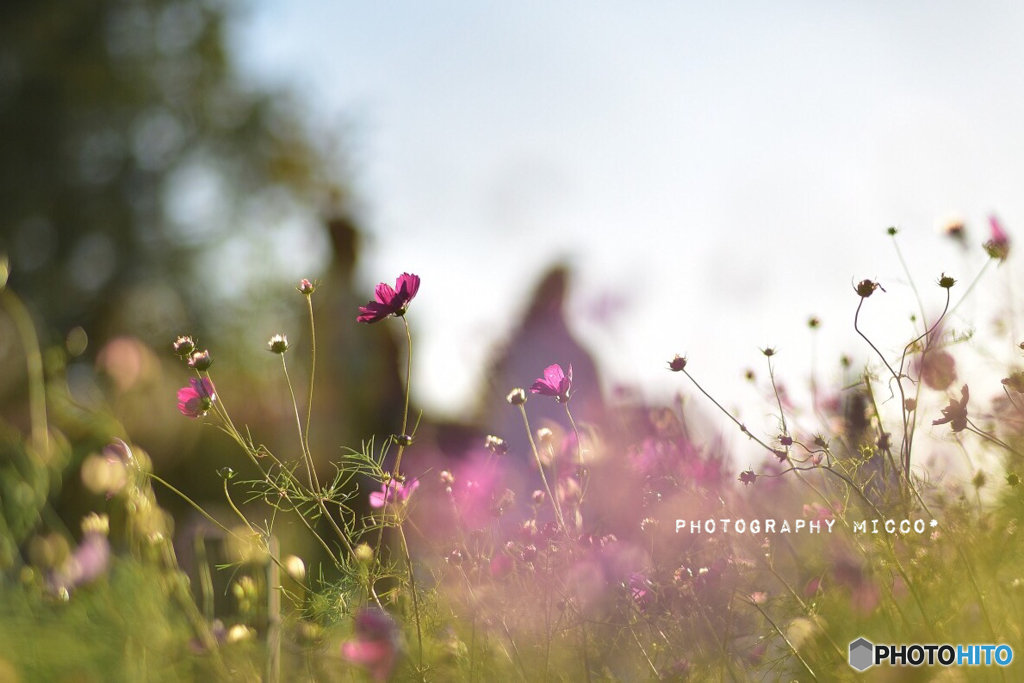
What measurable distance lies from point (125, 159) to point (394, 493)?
9559 mm

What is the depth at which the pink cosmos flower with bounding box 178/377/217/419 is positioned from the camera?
1005mm

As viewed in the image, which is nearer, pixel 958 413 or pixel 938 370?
pixel 958 413

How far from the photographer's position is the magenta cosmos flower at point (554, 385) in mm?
993

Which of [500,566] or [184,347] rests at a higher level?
[184,347]

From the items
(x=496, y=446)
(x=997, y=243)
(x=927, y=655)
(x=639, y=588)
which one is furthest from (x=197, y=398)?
(x=997, y=243)

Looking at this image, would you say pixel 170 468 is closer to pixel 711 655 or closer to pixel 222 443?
pixel 222 443

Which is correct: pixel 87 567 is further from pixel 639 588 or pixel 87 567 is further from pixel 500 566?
pixel 639 588

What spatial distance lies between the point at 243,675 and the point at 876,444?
76 cm

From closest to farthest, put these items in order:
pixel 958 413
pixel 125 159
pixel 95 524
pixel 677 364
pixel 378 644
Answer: pixel 378 644, pixel 958 413, pixel 677 364, pixel 95 524, pixel 125 159

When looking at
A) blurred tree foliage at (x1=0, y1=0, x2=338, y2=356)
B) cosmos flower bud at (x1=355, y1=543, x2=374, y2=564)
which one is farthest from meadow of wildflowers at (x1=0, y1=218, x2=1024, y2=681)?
blurred tree foliage at (x1=0, y1=0, x2=338, y2=356)

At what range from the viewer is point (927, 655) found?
820 mm

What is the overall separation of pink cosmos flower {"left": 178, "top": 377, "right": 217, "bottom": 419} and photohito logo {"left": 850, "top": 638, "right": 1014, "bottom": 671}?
779mm

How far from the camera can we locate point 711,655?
3.14 ft

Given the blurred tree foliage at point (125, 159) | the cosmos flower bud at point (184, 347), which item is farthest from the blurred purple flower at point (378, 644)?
the blurred tree foliage at point (125, 159)
